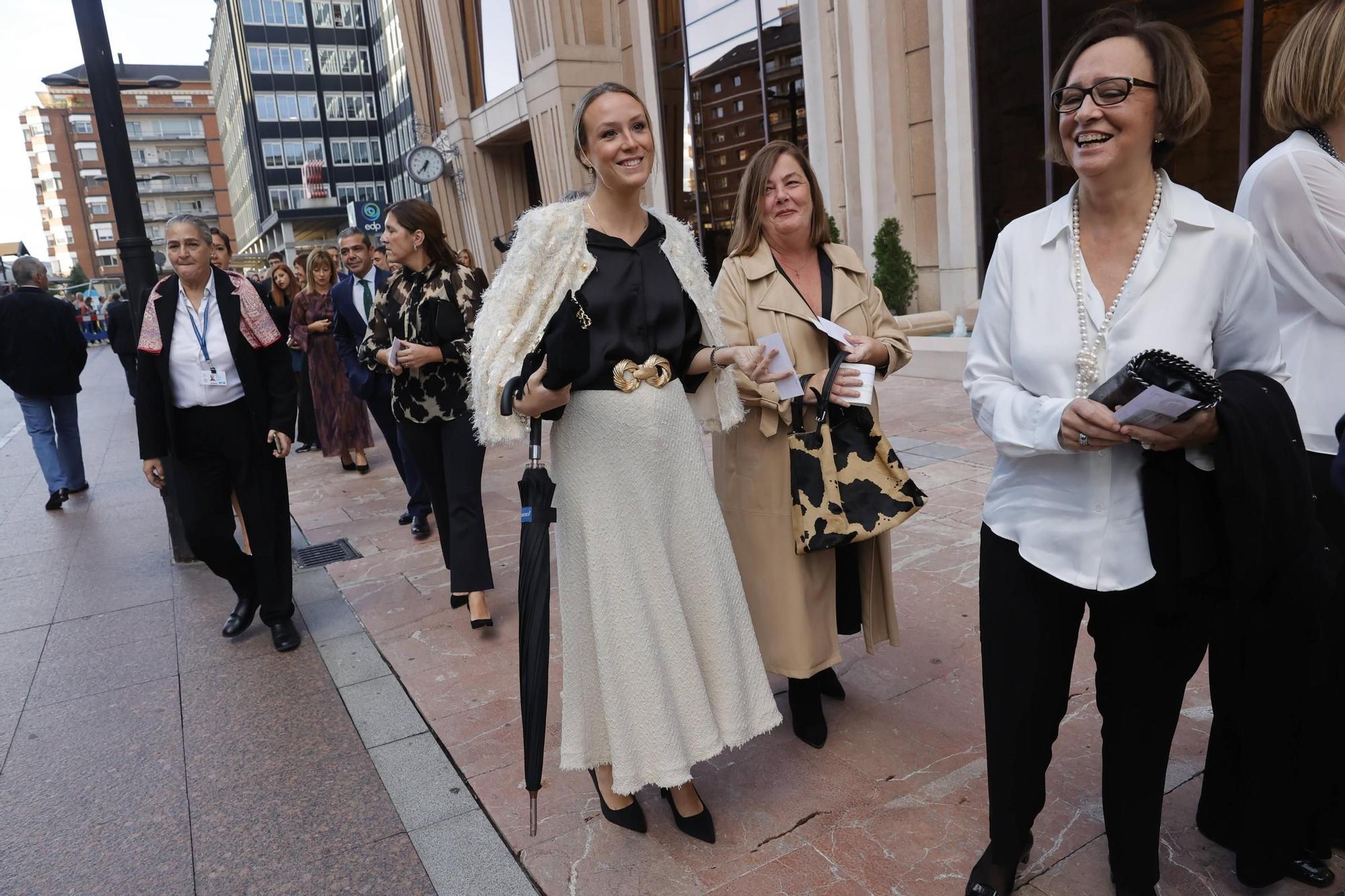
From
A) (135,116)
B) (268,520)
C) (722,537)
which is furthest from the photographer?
(135,116)

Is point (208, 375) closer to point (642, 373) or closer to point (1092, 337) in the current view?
point (642, 373)

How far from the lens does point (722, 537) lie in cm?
271

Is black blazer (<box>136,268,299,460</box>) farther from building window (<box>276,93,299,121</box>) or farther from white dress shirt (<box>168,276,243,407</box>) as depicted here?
building window (<box>276,93,299,121</box>)

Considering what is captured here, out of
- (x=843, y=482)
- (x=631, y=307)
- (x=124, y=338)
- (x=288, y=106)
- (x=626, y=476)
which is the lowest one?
(x=843, y=482)

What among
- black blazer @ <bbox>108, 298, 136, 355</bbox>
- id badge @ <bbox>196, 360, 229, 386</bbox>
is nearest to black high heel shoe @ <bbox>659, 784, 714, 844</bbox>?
id badge @ <bbox>196, 360, 229, 386</bbox>

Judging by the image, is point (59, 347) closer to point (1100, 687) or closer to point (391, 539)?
point (391, 539)

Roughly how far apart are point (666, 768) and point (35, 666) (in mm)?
3874

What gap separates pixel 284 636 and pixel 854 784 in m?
3.06

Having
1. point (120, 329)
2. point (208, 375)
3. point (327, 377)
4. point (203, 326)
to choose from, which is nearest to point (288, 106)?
point (120, 329)

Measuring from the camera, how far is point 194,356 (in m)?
4.34

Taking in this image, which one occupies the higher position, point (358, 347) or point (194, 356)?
point (194, 356)

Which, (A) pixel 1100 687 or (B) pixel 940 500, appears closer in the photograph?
(A) pixel 1100 687

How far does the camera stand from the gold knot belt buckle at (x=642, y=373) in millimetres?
2527

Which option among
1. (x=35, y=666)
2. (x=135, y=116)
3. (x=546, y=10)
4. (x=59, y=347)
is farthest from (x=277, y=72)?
(x=35, y=666)
